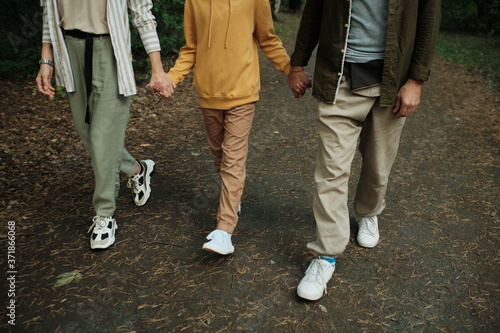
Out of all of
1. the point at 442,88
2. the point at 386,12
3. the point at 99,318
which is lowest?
the point at 442,88

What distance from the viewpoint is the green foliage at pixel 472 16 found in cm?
1517

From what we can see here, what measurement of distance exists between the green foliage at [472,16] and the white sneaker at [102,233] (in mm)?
15902

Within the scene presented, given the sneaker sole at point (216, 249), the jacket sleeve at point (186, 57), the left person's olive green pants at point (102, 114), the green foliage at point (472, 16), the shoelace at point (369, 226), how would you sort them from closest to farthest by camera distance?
1. the sneaker sole at point (216, 249)
2. the left person's olive green pants at point (102, 114)
3. the jacket sleeve at point (186, 57)
4. the shoelace at point (369, 226)
5. the green foliage at point (472, 16)

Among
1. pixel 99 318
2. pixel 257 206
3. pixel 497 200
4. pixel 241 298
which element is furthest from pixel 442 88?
pixel 99 318

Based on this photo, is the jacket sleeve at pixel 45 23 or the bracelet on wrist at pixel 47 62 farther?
the bracelet on wrist at pixel 47 62

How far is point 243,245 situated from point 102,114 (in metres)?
1.49

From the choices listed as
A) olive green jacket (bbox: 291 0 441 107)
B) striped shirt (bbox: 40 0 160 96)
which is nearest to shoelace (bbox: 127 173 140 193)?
striped shirt (bbox: 40 0 160 96)

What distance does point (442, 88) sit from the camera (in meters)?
8.42

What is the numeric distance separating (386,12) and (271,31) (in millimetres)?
915

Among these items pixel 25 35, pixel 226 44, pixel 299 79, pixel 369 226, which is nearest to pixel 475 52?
pixel 369 226

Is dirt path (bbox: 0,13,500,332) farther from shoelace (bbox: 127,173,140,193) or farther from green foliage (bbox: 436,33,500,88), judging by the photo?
green foliage (bbox: 436,33,500,88)

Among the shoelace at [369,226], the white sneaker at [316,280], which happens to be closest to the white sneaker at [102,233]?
the white sneaker at [316,280]

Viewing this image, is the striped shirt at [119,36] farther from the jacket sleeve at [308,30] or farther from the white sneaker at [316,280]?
the white sneaker at [316,280]

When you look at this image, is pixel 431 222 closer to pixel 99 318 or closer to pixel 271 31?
pixel 271 31
